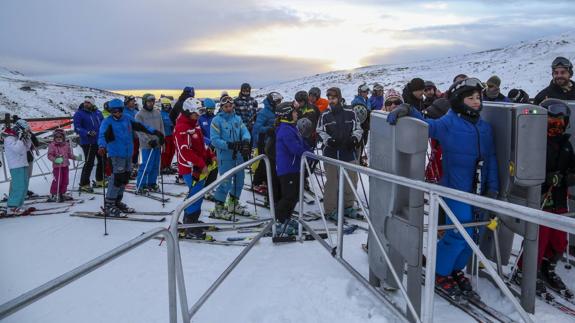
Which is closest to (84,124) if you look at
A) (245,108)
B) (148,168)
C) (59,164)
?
(59,164)

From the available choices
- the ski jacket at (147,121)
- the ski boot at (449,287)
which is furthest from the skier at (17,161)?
the ski boot at (449,287)

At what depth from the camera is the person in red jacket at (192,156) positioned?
19.7 ft

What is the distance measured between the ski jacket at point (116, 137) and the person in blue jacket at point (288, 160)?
338 centimetres

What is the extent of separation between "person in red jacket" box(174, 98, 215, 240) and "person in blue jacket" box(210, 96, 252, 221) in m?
0.53

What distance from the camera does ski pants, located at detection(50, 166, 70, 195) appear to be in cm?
851

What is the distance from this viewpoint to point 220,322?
346cm

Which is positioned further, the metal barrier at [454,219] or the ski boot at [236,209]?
the ski boot at [236,209]

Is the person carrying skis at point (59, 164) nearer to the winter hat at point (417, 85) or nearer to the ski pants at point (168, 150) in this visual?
the ski pants at point (168, 150)

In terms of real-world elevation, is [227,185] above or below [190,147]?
below

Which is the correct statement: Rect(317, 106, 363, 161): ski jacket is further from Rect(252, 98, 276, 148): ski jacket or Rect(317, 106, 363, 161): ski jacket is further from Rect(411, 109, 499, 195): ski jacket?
Rect(411, 109, 499, 195): ski jacket

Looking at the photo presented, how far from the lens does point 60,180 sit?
8570mm

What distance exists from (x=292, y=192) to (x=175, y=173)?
639 centimetres

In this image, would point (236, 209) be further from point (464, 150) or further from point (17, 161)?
point (464, 150)

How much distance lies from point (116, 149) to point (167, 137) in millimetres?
3310
